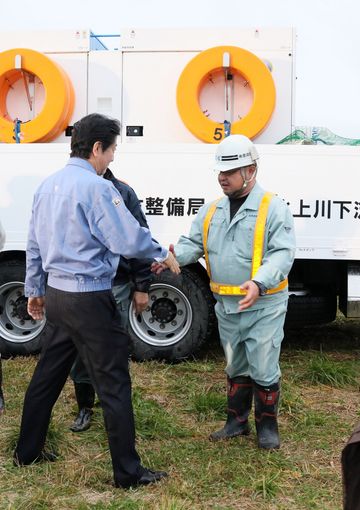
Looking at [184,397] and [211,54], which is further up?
[211,54]

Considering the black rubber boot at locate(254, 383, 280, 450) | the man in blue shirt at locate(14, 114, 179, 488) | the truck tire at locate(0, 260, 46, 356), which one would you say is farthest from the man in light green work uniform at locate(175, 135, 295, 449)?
the truck tire at locate(0, 260, 46, 356)

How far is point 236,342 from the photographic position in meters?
3.81

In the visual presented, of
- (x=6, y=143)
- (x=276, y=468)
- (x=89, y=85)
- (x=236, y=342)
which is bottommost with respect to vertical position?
(x=276, y=468)

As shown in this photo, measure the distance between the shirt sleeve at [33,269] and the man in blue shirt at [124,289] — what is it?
0.56 m

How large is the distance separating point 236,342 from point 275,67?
321 cm

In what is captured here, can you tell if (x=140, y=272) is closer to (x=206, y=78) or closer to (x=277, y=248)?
A: (x=277, y=248)

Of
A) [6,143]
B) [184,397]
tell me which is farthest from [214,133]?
[184,397]

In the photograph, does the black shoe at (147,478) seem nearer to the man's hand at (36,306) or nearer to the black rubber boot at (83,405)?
the black rubber boot at (83,405)

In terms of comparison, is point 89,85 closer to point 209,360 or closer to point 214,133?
point 214,133

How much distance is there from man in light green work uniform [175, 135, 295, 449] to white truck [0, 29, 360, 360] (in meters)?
1.50

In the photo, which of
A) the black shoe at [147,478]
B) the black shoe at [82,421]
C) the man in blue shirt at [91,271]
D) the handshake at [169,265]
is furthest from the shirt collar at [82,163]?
the black shoe at [82,421]

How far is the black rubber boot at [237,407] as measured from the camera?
3934 mm

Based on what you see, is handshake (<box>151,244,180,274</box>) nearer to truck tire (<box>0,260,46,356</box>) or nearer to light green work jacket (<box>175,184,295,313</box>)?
light green work jacket (<box>175,184,295,313</box>)

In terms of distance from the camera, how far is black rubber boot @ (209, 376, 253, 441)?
393cm
